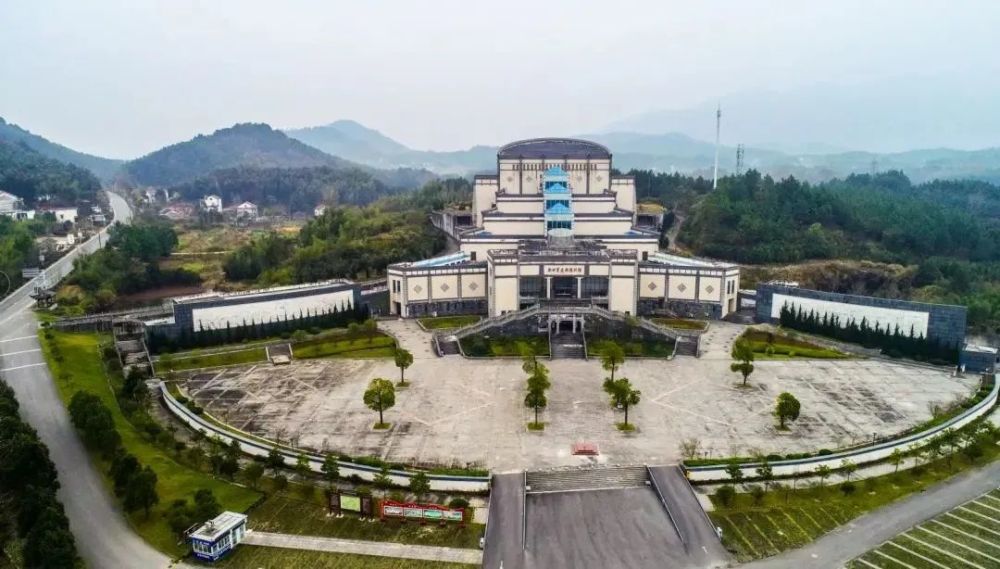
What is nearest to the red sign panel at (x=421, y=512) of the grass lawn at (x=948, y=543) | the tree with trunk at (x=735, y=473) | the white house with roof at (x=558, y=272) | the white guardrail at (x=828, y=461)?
the white guardrail at (x=828, y=461)

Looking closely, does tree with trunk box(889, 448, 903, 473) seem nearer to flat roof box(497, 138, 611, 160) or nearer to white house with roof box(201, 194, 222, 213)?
flat roof box(497, 138, 611, 160)

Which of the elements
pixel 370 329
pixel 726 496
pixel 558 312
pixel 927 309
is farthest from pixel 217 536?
pixel 927 309

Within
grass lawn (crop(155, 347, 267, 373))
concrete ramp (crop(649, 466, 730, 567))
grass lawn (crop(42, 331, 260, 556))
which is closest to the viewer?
concrete ramp (crop(649, 466, 730, 567))

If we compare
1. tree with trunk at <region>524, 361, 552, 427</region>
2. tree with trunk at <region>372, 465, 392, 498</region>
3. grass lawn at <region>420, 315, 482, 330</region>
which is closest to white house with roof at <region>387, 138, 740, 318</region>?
grass lawn at <region>420, 315, 482, 330</region>

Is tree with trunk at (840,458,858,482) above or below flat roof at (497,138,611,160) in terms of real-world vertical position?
below

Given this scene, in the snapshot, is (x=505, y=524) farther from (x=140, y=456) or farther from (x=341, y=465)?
(x=140, y=456)

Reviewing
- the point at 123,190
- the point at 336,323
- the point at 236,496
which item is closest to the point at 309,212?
the point at 123,190
